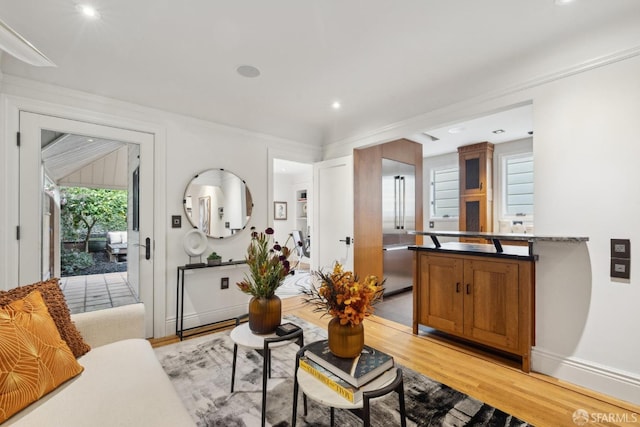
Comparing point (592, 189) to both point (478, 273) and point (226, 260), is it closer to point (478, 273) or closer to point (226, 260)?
point (478, 273)

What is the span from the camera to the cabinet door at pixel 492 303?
2486mm

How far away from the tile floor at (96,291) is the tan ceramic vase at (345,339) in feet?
8.52

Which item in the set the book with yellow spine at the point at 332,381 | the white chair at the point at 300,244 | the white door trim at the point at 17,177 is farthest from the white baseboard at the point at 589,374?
the white chair at the point at 300,244

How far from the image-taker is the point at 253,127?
12.7 feet

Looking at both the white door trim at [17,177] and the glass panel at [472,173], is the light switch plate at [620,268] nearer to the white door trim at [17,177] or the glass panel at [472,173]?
the glass panel at [472,173]

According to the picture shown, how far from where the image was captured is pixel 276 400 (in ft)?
6.52

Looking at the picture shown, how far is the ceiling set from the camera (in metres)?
1.93

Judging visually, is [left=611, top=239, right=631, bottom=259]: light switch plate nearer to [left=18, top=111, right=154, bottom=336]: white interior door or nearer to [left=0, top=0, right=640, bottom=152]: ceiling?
[left=0, top=0, right=640, bottom=152]: ceiling

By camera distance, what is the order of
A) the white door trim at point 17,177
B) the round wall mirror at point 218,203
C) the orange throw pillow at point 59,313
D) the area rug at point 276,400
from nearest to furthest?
1. the orange throw pillow at point 59,313
2. the area rug at point 276,400
3. the white door trim at point 17,177
4. the round wall mirror at point 218,203

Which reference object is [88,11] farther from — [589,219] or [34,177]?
[589,219]

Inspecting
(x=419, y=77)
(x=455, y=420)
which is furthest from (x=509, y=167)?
(x=455, y=420)

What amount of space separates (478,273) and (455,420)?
51.7 inches

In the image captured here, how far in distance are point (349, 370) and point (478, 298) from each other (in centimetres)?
194

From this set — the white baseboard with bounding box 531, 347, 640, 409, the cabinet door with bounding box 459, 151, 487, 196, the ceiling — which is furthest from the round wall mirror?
the cabinet door with bounding box 459, 151, 487, 196
